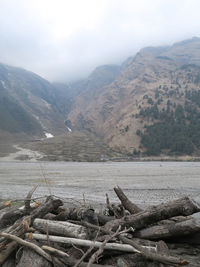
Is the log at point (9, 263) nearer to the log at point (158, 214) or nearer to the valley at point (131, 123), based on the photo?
the log at point (158, 214)

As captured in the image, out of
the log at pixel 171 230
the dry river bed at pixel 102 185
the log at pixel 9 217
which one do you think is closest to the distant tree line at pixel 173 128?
the dry river bed at pixel 102 185

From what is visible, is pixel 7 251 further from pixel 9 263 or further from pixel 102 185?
pixel 102 185

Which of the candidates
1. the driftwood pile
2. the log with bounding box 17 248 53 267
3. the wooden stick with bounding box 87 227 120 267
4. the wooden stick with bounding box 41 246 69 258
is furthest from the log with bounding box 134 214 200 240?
the log with bounding box 17 248 53 267

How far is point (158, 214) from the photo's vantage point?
16.5ft

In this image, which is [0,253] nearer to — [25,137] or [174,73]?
[25,137]

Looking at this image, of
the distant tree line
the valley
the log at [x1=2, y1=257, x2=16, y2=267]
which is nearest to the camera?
the log at [x1=2, y1=257, x2=16, y2=267]

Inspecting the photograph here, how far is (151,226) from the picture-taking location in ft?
17.2

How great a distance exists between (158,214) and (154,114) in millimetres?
101938

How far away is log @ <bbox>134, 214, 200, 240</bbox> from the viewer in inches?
191

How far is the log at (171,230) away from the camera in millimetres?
4851

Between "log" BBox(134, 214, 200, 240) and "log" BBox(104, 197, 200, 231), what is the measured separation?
0.55 ft

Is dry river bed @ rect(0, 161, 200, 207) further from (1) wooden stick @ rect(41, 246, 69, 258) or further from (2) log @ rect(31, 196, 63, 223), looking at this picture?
(1) wooden stick @ rect(41, 246, 69, 258)

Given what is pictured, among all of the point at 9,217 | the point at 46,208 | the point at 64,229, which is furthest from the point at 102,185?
the point at 64,229

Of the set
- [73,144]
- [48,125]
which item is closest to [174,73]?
[73,144]
